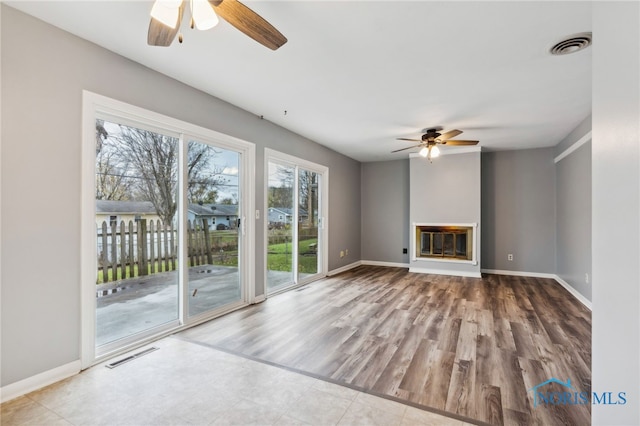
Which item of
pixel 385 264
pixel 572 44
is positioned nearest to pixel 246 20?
pixel 572 44

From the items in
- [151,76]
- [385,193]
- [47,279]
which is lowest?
[47,279]

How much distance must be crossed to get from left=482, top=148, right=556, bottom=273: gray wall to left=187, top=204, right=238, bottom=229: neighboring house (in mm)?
5176

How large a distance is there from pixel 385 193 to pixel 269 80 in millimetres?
4749

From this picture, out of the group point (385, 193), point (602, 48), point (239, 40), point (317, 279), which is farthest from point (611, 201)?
point (385, 193)

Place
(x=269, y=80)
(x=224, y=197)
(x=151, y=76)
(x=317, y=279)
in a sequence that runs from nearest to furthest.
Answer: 1. (x=151, y=76)
2. (x=269, y=80)
3. (x=224, y=197)
4. (x=317, y=279)

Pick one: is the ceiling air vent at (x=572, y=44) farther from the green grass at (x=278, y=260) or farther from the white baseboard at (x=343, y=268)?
the white baseboard at (x=343, y=268)

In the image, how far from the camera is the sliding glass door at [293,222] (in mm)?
4449

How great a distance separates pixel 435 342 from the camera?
2.76 m

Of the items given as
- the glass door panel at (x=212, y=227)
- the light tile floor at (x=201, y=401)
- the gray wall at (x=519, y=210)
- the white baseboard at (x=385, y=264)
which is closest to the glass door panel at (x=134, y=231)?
the glass door panel at (x=212, y=227)

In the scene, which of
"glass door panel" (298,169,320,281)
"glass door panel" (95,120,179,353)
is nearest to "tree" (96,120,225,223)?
"glass door panel" (95,120,179,353)

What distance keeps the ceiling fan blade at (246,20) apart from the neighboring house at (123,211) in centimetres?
186

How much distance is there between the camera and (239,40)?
7.45 feet

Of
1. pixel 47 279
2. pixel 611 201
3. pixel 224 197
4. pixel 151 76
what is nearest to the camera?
pixel 611 201

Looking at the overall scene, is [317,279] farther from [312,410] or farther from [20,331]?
[20,331]
